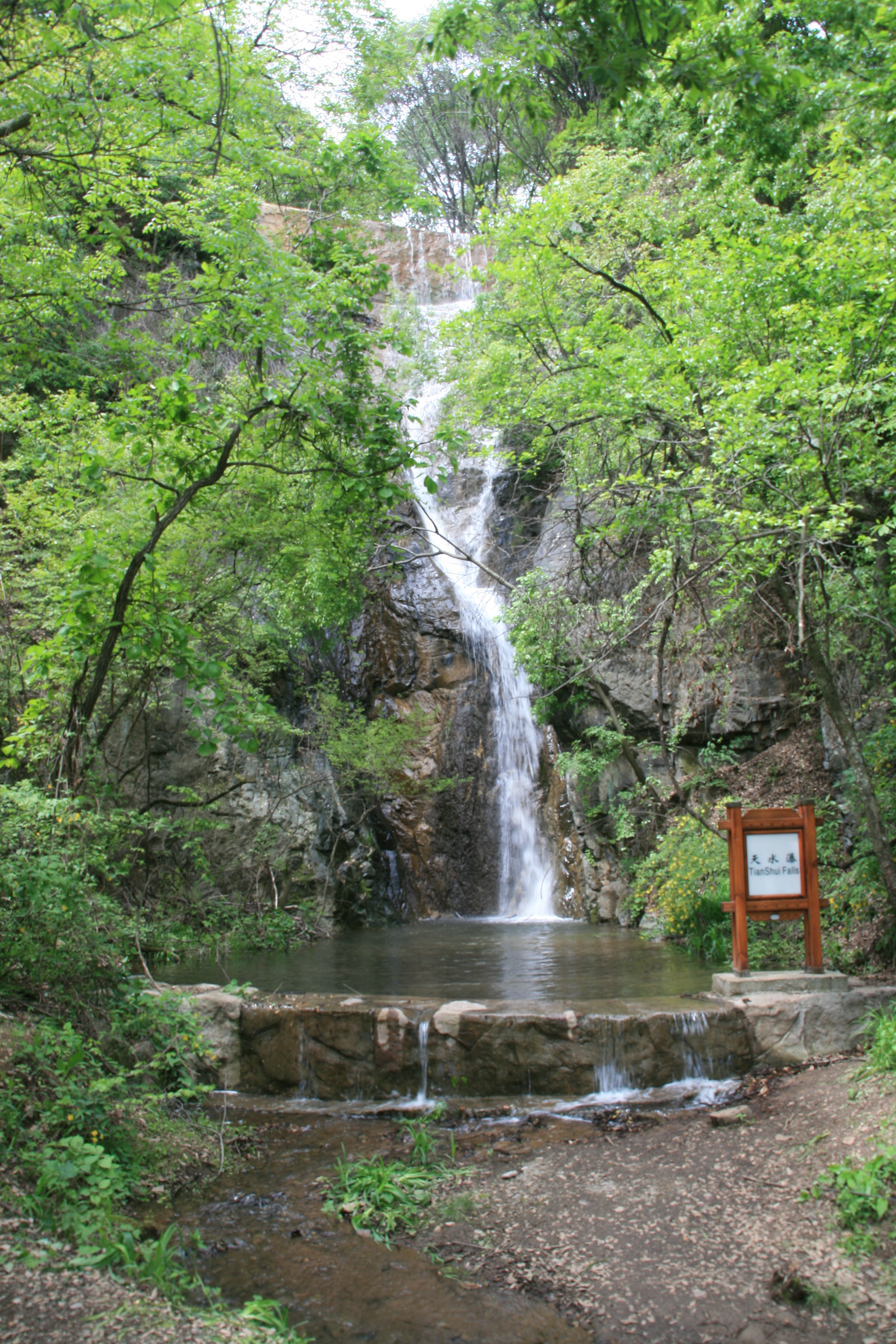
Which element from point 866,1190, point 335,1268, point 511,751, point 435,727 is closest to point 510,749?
point 511,751

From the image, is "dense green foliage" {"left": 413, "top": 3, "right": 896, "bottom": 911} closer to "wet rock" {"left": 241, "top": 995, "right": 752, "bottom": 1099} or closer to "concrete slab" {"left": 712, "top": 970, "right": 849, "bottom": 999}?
"concrete slab" {"left": 712, "top": 970, "right": 849, "bottom": 999}

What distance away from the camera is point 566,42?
3.47 meters

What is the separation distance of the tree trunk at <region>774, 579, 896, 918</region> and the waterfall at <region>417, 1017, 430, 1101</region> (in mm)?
3627

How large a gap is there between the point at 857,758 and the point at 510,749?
9.99 meters

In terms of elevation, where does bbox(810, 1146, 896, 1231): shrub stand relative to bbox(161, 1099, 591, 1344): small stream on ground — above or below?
above

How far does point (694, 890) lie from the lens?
1005 cm

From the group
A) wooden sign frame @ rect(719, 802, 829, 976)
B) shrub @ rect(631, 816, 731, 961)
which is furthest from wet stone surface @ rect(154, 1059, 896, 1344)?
shrub @ rect(631, 816, 731, 961)

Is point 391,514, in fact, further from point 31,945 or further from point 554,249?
point 31,945

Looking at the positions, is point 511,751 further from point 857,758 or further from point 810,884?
point 857,758

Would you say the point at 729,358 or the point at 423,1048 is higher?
the point at 729,358

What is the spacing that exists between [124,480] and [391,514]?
735 centimetres

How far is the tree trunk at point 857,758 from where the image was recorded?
6.31 m

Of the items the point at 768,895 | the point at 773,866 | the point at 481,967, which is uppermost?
the point at 773,866

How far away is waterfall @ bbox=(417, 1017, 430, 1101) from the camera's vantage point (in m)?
5.83
